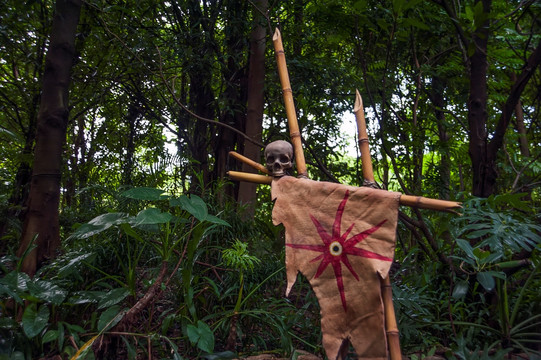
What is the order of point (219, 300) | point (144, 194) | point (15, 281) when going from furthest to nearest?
1. point (219, 300)
2. point (15, 281)
3. point (144, 194)

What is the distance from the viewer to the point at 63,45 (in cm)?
277

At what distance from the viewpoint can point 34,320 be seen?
1.95m

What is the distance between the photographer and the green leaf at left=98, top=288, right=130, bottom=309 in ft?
6.51

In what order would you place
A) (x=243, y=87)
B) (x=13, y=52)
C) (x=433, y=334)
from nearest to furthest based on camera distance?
1. (x=433, y=334)
2. (x=13, y=52)
3. (x=243, y=87)

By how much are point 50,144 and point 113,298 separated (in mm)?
1253

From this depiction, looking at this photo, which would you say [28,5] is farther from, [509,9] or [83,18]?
[509,9]

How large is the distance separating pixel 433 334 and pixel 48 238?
2399mm

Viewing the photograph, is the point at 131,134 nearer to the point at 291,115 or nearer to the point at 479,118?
the point at 291,115

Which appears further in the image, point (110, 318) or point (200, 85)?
point (200, 85)

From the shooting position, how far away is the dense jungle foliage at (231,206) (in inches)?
78.0

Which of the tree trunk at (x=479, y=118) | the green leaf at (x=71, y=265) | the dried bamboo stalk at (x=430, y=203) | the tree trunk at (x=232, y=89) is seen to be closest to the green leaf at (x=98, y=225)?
the green leaf at (x=71, y=265)

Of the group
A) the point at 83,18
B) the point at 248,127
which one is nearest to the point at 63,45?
the point at 83,18

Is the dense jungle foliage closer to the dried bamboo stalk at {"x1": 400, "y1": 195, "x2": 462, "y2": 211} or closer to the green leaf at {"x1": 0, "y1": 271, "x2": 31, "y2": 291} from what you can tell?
the green leaf at {"x1": 0, "y1": 271, "x2": 31, "y2": 291}

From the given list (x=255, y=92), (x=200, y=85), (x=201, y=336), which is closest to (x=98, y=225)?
(x=201, y=336)
